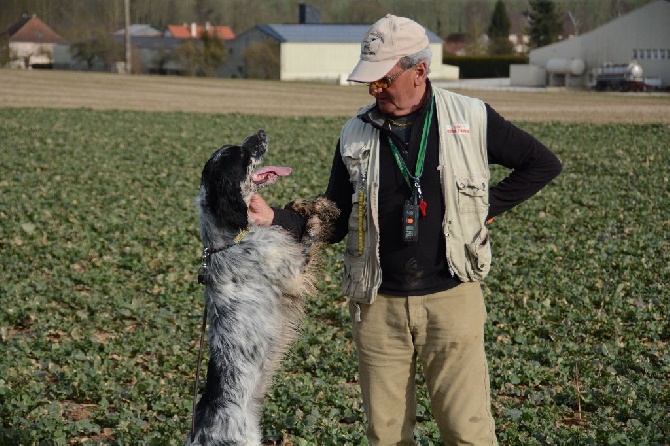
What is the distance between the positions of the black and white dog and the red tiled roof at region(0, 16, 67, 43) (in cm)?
12087

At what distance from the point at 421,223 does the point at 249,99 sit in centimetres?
4813

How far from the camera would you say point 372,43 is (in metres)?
4.29

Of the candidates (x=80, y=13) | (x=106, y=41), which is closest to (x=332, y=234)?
(x=106, y=41)

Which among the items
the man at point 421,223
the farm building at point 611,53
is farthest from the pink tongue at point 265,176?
the farm building at point 611,53

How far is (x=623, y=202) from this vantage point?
15.7 meters

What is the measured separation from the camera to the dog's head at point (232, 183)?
4.54 m

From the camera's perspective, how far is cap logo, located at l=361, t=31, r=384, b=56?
4.27 meters

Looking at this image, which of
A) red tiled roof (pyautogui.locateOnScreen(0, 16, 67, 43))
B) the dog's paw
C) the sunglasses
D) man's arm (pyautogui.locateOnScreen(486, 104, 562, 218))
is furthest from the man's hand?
red tiled roof (pyautogui.locateOnScreen(0, 16, 67, 43))

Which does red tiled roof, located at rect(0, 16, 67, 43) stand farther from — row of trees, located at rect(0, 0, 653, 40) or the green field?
the green field

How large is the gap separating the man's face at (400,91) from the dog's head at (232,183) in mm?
600

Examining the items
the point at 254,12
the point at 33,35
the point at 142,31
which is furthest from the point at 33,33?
the point at 254,12

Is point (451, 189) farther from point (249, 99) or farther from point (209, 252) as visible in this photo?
point (249, 99)

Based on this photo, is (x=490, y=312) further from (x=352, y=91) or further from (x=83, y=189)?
(x=352, y=91)

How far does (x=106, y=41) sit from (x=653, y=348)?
89493 mm
